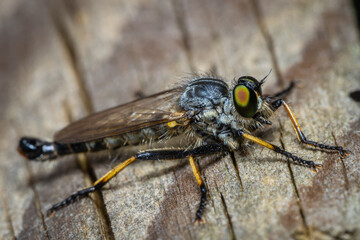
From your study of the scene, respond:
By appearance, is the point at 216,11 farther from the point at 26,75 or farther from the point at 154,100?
the point at 26,75

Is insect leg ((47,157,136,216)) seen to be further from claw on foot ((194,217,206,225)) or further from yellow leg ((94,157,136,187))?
claw on foot ((194,217,206,225))

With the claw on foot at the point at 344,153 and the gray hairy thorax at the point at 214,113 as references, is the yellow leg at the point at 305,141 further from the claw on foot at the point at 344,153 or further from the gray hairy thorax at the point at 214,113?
the gray hairy thorax at the point at 214,113

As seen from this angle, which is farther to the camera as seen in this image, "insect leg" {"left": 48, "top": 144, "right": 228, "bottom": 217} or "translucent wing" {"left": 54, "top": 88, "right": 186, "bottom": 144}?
"translucent wing" {"left": 54, "top": 88, "right": 186, "bottom": 144}

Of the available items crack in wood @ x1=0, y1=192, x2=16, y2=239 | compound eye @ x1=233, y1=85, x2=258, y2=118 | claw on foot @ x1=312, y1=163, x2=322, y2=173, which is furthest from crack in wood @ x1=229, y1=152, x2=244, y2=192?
crack in wood @ x1=0, y1=192, x2=16, y2=239

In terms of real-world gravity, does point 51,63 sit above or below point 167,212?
above

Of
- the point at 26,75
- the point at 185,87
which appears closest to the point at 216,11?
the point at 185,87

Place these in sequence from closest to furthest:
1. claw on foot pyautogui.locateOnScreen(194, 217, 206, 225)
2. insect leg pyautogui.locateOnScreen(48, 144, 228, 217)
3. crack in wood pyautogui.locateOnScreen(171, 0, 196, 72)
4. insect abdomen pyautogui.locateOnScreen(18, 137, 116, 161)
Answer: claw on foot pyautogui.locateOnScreen(194, 217, 206, 225), insect leg pyautogui.locateOnScreen(48, 144, 228, 217), insect abdomen pyautogui.locateOnScreen(18, 137, 116, 161), crack in wood pyautogui.locateOnScreen(171, 0, 196, 72)
